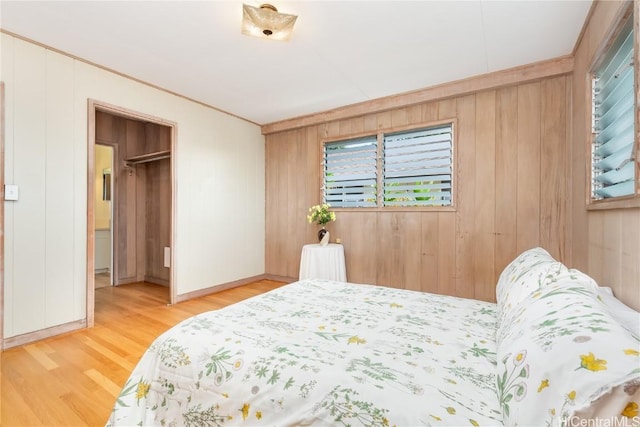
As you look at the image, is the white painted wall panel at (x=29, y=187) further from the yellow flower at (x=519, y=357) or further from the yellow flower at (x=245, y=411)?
the yellow flower at (x=519, y=357)

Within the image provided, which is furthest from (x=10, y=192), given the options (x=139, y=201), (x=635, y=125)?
(x=635, y=125)

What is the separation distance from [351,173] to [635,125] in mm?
2876

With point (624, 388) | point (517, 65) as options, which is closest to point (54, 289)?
point (624, 388)

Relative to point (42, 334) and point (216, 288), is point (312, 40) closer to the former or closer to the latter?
point (216, 288)

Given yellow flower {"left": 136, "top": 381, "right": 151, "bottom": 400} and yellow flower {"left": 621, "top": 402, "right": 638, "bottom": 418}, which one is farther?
yellow flower {"left": 136, "top": 381, "right": 151, "bottom": 400}

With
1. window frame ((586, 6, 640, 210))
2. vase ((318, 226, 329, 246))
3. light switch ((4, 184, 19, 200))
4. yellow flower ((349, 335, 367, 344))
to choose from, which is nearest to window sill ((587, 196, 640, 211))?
window frame ((586, 6, 640, 210))

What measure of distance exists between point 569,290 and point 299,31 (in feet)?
7.65

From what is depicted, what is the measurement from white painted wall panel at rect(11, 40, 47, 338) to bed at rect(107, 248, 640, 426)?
187 cm

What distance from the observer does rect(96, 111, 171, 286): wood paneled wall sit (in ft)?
14.2

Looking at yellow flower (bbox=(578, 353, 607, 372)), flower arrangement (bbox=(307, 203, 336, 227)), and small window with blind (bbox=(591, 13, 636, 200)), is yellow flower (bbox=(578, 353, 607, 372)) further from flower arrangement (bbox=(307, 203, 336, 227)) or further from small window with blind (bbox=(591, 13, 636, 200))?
flower arrangement (bbox=(307, 203, 336, 227))

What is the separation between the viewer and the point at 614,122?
63.2 inches

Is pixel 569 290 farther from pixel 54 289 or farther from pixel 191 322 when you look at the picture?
A: pixel 54 289

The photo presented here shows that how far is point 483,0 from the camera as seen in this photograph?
1.92 metres

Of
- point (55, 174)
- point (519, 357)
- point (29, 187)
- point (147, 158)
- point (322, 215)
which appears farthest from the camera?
point (147, 158)
